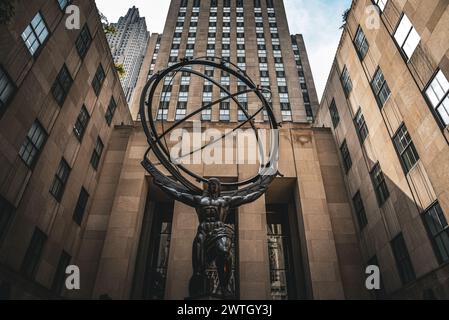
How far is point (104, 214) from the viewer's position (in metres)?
16.5

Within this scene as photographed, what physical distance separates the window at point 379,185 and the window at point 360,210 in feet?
4.79

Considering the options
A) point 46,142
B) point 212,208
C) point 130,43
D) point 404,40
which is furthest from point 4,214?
point 130,43

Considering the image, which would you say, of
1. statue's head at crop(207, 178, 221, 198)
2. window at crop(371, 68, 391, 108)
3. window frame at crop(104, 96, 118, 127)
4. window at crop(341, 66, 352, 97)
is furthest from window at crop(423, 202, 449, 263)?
Answer: window frame at crop(104, 96, 118, 127)

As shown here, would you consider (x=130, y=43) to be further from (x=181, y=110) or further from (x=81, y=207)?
(x=81, y=207)

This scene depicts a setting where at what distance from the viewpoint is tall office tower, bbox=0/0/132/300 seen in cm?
1077

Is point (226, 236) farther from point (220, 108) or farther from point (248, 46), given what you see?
point (248, 46)

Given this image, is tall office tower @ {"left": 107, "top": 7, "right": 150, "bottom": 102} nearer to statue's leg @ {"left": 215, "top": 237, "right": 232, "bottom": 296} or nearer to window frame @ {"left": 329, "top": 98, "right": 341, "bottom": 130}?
window frame @ {"left": 329, "top": 98, "right": 341, "bottom": 130}

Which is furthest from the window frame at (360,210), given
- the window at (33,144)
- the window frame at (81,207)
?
the window at (33,144)

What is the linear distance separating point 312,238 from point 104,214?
11462mm

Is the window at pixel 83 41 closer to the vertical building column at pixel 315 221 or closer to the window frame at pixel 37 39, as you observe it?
the window frame at pixel 37 39

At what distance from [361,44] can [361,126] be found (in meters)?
4.81

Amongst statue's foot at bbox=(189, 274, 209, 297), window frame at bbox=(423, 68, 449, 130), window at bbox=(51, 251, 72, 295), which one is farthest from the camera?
window at bbox=(51, 251, 72, 295)

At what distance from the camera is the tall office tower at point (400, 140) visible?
10.7 m

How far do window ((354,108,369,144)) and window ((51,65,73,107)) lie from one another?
15.8m
